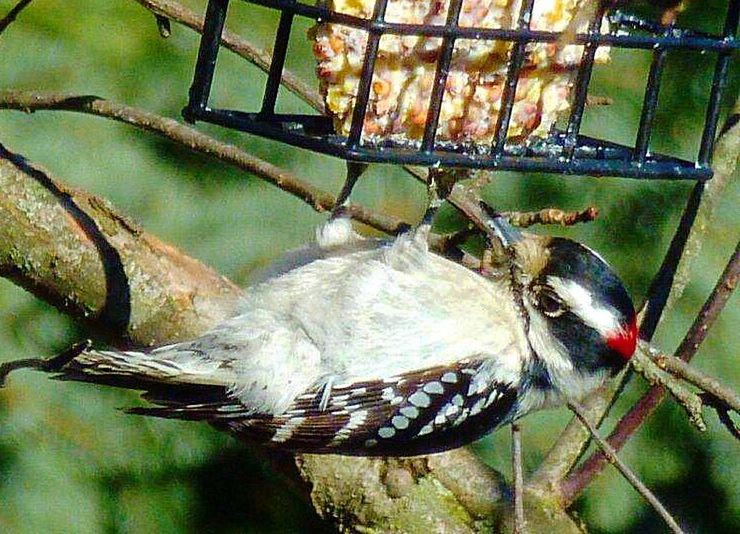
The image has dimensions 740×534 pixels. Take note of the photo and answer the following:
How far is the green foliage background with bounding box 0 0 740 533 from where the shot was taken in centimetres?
400

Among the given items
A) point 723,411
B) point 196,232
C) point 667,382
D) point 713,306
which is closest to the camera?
point 667,382

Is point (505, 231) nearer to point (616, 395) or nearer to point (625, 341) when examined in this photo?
point (625, 341)

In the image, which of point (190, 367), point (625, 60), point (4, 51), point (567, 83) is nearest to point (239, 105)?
point (4, 51)

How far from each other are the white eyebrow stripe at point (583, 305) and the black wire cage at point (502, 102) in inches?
16.1

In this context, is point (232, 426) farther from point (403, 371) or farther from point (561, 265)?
point (561, 265)

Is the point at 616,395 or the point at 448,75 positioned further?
the point at 616,395

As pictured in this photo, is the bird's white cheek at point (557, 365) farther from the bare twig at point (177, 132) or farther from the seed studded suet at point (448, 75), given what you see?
the seed studded suet at point (448, 75)

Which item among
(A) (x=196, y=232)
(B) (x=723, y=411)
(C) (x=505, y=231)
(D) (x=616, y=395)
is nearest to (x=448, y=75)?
(C) (x=505, y=231)

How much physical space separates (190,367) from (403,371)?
440 millimetres

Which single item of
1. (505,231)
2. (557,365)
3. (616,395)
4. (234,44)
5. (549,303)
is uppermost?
(234,44)

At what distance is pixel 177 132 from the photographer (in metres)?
3.01

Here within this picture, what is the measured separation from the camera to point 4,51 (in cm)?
406

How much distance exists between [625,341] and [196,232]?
1.54 meters

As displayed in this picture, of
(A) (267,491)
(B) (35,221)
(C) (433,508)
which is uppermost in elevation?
(B) (35,221)
